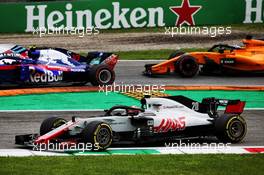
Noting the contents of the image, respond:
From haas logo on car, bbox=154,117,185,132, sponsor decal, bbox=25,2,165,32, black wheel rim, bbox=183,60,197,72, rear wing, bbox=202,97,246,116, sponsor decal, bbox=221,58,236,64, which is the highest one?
sponsor decal, bbox=25,2,165,32

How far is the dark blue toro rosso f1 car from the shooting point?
2670 centimetres

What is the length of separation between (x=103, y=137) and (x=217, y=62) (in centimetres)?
1335

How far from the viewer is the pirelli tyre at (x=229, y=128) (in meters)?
19.1

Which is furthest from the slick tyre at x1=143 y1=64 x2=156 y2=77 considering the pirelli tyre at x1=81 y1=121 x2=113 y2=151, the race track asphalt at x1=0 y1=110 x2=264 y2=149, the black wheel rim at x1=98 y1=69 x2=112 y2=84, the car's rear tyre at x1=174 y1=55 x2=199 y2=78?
the pirelli tyre at x1=81 y1=121 x2=113 y2=151

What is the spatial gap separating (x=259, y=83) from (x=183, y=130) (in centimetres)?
1107

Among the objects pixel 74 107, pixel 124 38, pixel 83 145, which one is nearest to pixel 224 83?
pixel 74 107

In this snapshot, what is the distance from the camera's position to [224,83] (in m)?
29.8

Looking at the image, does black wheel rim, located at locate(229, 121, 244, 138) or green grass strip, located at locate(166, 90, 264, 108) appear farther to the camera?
green grass strip, located at locate(166, 90, 264, 108)

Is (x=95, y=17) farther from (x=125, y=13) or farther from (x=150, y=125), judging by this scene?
(x=150, y=125)

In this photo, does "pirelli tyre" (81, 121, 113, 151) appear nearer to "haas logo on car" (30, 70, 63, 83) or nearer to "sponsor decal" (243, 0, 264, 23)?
"haas logo on car" (30, 70, 63, 83)

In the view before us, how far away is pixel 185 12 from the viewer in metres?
40.0

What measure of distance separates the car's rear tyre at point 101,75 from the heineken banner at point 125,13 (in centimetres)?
1093

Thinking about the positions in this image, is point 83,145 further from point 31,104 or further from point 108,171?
point 31,104

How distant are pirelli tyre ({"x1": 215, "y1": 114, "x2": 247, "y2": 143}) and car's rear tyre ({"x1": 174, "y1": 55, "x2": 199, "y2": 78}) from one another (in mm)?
11070
